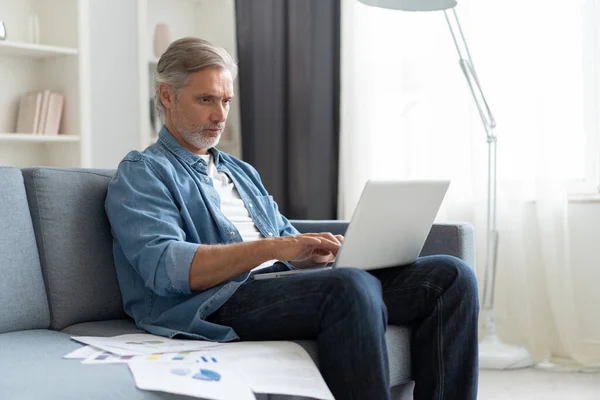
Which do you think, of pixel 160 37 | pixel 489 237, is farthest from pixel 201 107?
pixel 160 37

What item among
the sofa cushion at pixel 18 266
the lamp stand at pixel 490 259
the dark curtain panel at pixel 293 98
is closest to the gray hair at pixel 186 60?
the sofa cushion at pixel 18 266

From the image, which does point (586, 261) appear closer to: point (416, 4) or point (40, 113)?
point (416, 4)

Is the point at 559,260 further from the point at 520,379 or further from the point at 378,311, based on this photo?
the point at 378,311

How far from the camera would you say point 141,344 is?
5.35 feet

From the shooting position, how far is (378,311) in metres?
1.63

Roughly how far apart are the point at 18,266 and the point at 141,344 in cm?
40

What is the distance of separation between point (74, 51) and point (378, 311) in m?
2.22

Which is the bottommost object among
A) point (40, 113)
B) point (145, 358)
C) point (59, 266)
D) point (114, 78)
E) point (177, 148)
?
point (145, 358)

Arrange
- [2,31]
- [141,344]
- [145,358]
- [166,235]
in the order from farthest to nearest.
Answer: [2,31], [166,235], [141,344], [145,358]

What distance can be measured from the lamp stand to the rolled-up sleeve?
4.98ft

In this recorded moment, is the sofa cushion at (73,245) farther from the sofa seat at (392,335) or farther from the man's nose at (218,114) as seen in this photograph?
the man's nose at (218,114)

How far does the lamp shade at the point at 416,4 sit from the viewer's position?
2877mm

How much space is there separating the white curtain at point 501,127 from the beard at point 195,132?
4.83 ft

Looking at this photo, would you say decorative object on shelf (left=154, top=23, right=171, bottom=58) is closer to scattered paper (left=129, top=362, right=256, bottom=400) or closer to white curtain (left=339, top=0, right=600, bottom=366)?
white curtain (left=339, top=0, right=600, bottom=366)
